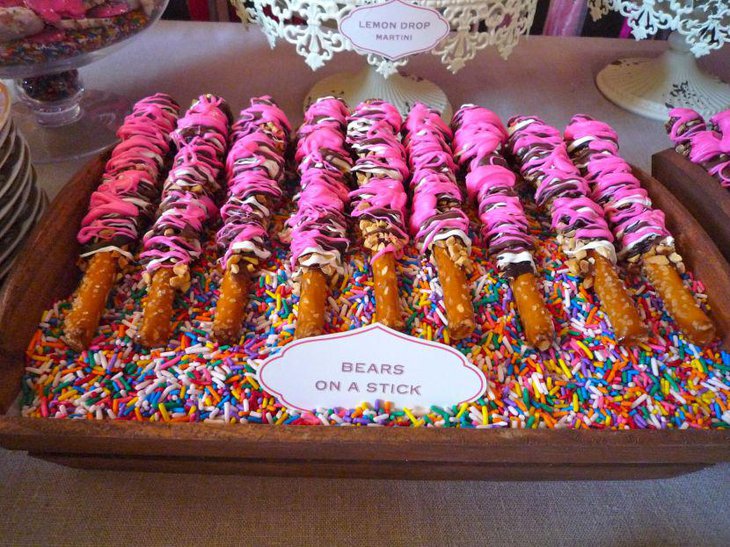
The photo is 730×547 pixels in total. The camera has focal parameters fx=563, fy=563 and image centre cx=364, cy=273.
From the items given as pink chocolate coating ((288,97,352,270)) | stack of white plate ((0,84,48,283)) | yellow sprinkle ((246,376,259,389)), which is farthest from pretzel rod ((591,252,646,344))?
stack of white plate ((0,84,48,283))

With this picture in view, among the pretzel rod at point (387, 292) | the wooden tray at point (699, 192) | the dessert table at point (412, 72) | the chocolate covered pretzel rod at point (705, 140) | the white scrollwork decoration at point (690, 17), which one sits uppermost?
the white scrollwork decoration at point (690, 17)

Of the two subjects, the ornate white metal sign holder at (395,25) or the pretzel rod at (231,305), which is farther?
the ornate white metal sign holder at (395,25)

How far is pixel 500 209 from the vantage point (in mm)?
1101

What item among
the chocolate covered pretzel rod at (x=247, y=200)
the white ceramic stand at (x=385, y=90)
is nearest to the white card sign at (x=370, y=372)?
the chocolate covered pretzel rod at (x=247, y=200)

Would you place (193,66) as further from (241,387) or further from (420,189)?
(241,387)

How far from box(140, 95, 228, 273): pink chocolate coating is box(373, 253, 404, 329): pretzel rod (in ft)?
1.12

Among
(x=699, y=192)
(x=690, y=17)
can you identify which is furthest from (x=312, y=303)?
(x=690, y=17)

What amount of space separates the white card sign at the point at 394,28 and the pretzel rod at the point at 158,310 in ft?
2.35

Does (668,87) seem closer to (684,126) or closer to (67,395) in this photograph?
(684,126)

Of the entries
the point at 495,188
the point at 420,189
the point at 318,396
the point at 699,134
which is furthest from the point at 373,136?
the point at 699,134

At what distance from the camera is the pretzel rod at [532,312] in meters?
0.95

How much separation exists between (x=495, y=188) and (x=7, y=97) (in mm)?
933

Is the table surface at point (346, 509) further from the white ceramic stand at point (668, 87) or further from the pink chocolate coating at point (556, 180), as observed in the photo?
the white ceramic stand at point (668, 87)

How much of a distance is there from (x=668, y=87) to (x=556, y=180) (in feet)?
2.81
